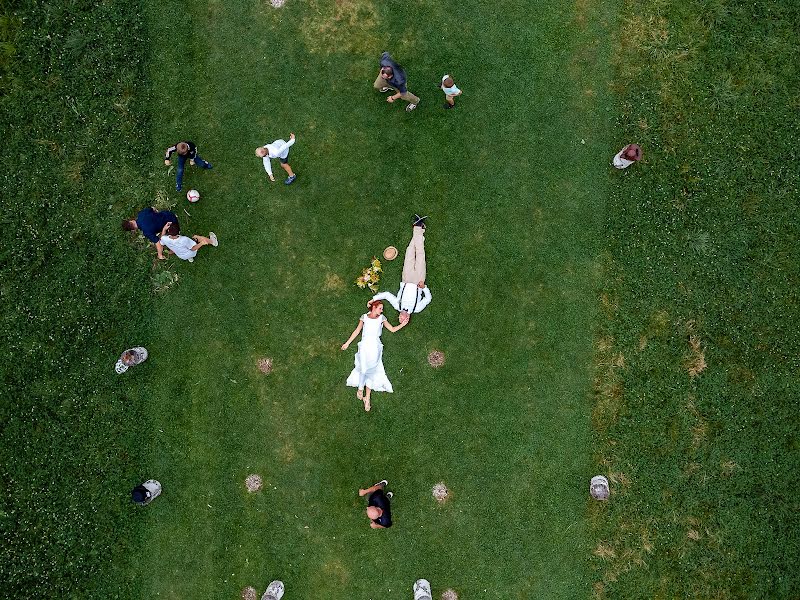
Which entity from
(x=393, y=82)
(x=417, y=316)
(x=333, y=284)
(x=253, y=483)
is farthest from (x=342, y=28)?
(x=253, y=483)

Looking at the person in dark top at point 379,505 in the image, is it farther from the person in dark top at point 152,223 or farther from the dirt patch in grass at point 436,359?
the person in dark top at point 152,223

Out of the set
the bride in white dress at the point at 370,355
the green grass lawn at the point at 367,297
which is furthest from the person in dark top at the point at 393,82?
the bride in white dress at the point at 370,355

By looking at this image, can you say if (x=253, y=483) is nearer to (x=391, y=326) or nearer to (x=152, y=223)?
(x=391, y=326)

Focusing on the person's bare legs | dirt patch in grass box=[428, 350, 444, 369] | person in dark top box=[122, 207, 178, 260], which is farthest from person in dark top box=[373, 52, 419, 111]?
the person's bare legs

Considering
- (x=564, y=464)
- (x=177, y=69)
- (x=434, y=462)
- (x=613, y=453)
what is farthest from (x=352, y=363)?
(x=177, y=69)

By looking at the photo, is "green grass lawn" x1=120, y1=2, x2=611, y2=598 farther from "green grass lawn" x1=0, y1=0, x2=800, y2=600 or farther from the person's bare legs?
the person's bare legs

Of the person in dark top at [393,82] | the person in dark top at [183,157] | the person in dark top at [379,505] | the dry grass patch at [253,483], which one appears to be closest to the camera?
the person in dark top at [379,505]

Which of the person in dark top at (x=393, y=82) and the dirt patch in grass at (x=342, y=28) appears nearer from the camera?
the person in dark top at (x=393, y=82)
